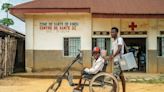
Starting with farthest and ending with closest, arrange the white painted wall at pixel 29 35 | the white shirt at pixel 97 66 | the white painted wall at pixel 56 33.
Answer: the white painted wall at pixel 29 35
the white painted wall at pixel 56 33
the white shirt at pixel 97 66

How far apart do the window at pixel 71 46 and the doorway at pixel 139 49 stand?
2.80 meters

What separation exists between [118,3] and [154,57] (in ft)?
10.8

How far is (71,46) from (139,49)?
404cm

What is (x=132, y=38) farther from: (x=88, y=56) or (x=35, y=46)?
(x=35, y=46)

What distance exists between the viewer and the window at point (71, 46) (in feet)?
66.4

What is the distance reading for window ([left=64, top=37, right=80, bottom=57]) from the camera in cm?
2023

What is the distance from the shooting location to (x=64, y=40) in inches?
799

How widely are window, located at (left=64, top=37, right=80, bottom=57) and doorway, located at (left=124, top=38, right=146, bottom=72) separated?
280 centimetres

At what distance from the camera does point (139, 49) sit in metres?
21.9

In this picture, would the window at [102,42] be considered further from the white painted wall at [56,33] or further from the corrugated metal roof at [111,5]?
the corrugated metal roof at [111,5]

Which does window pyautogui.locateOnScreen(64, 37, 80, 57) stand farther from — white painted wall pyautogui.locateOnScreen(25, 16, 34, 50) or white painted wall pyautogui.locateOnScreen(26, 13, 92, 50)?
white painted wall pyautogui.locateOnScreen(25, 16, 34, 50)

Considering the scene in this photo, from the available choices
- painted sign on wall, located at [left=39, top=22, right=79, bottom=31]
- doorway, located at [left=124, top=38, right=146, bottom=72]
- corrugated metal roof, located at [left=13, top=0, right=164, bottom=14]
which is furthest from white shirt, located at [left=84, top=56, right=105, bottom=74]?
doorway, located at [left=124, top=38, right=146, bottom=72]

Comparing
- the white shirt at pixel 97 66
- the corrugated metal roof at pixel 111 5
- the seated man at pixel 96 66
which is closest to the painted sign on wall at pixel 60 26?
the corrugated metal roof at pixel 111 5

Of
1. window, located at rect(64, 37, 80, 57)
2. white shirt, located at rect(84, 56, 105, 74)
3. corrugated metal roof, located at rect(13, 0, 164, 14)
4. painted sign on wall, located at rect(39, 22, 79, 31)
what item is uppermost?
corrugated metal roof, located at rect(13, 0, 164, 14)
